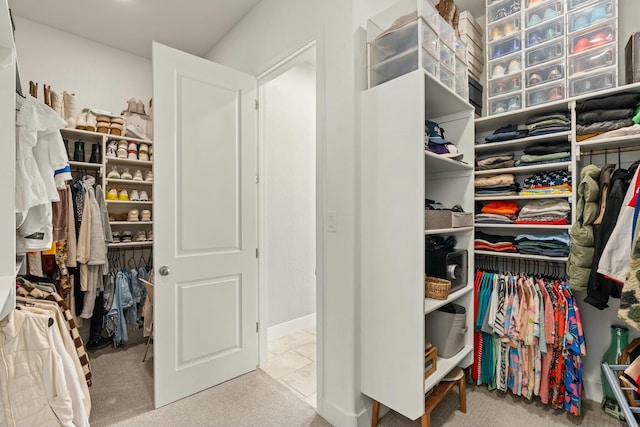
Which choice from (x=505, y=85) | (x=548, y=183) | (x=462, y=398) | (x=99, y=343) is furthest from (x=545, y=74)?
(x=99, y=343)

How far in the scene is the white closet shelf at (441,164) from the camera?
1660mm

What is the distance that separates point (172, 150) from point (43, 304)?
1.08 metres

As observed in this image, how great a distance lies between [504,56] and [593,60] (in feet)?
1.64

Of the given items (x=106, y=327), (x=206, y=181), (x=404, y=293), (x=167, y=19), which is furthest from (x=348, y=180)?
(x=106, y=327)

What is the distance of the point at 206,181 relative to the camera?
2.15m

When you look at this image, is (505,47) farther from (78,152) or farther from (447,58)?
(78,152)

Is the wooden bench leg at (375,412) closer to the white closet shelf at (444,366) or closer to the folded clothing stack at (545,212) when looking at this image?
the white closet shelf at (444,366)

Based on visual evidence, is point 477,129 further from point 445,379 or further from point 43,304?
point 43,304

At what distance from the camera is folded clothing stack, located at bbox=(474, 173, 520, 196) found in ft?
6.99

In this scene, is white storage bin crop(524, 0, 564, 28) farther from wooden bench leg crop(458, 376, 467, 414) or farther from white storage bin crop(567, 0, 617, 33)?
wooden bench leg crop(458, 376, 467, 414)

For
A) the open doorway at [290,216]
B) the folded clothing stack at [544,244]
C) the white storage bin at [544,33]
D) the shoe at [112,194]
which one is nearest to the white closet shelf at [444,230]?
the folded clothing stack at [544,244]

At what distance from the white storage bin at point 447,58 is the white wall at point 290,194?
171 centimetres

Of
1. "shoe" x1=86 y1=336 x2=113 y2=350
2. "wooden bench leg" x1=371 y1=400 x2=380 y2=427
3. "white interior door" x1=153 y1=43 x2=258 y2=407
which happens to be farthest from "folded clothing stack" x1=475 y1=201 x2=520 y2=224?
"shoe" x1=86 y1=336 x2=113 y2=350

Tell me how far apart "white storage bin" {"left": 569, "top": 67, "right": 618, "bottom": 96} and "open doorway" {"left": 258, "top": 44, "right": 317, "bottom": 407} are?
2.06 metres
